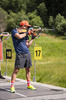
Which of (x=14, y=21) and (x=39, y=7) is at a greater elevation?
(x=39, y=7)

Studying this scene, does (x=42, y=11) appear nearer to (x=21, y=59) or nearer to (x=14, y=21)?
(x=14, y=21)

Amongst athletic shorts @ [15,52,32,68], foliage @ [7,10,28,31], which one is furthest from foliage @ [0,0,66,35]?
athletic shorts @ [15,52,32,68]

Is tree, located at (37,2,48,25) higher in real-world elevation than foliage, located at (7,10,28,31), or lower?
higher

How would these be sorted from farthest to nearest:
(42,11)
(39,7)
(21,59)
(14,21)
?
(42,11) → (39,7) → (14,21) → (21,59)

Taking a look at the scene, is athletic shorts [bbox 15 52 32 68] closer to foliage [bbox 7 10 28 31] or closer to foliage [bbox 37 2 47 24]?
foliage [bbox 7 10 28 31]

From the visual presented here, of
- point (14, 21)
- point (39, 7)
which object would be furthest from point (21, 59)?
point (39, 7)

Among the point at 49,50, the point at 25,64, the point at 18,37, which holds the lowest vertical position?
the point at 49,50

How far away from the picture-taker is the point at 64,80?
1115 centimetres

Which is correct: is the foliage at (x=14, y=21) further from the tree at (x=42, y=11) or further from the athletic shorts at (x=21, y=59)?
the athletic shorts at (x=21, y=59)

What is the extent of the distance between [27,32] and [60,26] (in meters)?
37.2

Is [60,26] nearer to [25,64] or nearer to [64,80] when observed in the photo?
[64,80]

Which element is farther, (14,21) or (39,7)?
(39,7)

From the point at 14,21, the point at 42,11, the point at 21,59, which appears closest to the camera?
the point at 21,59

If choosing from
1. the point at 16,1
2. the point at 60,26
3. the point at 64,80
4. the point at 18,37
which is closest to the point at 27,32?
the point at 18,37
